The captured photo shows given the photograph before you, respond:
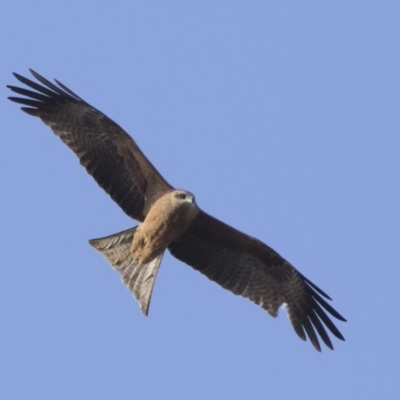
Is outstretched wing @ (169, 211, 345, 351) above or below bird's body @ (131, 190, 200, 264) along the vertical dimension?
above

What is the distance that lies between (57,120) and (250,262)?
307 cm

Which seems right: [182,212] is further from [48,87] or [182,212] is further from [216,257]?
[48,87]

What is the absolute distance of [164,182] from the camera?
14.2 metres

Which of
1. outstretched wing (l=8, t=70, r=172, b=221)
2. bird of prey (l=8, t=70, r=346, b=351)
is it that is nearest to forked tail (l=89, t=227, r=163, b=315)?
bird of prey (l=8, t=70, r=346, b=351)

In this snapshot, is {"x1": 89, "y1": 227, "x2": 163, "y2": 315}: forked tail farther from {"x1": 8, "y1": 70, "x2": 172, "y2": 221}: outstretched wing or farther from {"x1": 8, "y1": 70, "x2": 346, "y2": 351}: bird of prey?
{"x1": 8, "y1": 70, "x2": 172, "y2": 221}: outstretched wing

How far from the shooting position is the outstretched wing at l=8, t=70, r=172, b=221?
46.8 feet

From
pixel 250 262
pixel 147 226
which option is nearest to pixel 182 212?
pixel 147 226

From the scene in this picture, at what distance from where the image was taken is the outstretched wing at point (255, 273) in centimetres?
1480

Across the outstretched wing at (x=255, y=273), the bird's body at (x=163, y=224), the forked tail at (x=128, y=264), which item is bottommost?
the forked tail at (x=128, y=264)

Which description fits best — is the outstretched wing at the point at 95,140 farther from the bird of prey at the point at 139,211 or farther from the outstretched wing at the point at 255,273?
the outstretched wing at the point at 255,273

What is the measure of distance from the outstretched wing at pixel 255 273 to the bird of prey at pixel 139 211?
13mm

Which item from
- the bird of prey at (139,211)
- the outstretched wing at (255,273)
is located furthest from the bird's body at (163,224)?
the outstretched wing at (255,273)

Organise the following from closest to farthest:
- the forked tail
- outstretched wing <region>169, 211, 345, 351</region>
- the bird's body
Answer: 1. the bird's body
2. the forked tail
3. outstretched wing <region>169, 211, 345, 351</region>

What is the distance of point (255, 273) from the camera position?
1511 cm
